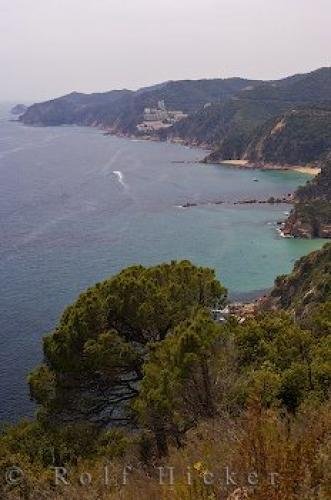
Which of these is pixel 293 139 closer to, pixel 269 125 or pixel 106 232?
pixel 269 125

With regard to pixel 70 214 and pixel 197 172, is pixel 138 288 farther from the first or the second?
pixel 197 172

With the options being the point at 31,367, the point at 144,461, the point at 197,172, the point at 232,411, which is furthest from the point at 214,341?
the point at 197,172

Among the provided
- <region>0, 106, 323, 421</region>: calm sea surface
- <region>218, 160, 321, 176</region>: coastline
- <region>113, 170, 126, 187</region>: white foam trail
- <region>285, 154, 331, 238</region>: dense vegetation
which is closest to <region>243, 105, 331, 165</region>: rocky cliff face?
<region>218, 160, 321, 176</region>: coastline

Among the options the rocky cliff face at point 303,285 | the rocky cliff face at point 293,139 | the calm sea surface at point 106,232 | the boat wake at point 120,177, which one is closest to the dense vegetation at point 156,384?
the calm sea surface at point 106,232

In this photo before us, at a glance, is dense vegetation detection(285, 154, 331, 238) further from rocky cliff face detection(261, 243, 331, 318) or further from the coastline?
the coastline

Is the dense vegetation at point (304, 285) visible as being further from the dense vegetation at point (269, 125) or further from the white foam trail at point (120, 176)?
the dense vegetation at point (269, 125)
